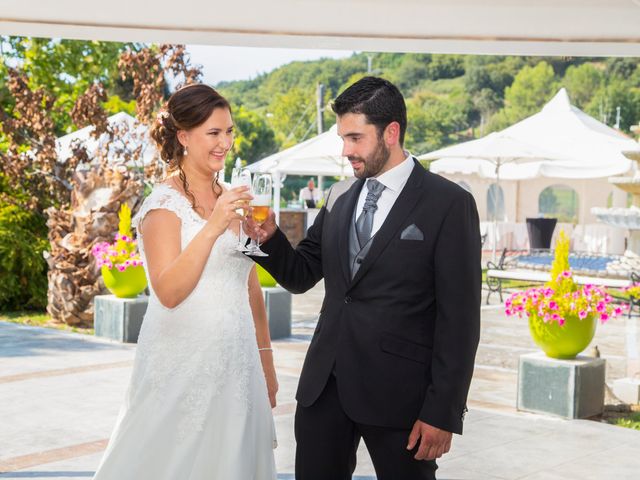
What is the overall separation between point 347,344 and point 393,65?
121 m

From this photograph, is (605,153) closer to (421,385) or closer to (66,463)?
(66,463)

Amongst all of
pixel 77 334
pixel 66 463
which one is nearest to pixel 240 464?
pixel 66 463

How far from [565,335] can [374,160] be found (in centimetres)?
495

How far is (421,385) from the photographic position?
3.08m

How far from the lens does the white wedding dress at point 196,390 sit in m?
3.29

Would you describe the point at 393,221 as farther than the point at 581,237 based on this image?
No

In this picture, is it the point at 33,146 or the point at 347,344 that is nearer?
the point at 347,344

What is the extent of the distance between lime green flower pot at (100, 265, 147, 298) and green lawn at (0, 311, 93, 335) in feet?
4.16

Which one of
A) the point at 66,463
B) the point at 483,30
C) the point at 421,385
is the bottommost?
the point at 66,463

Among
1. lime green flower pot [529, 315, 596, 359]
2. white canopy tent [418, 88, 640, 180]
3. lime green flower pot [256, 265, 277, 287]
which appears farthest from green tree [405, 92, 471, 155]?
lime green flower pot [529, 315, 596, 359]

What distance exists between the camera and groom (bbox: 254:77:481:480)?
9.86 feet

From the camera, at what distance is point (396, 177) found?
3.20 metres

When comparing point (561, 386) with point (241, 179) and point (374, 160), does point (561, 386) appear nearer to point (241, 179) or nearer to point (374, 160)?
point (374, 160)

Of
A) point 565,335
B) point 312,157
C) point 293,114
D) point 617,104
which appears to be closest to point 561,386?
point 565,335
